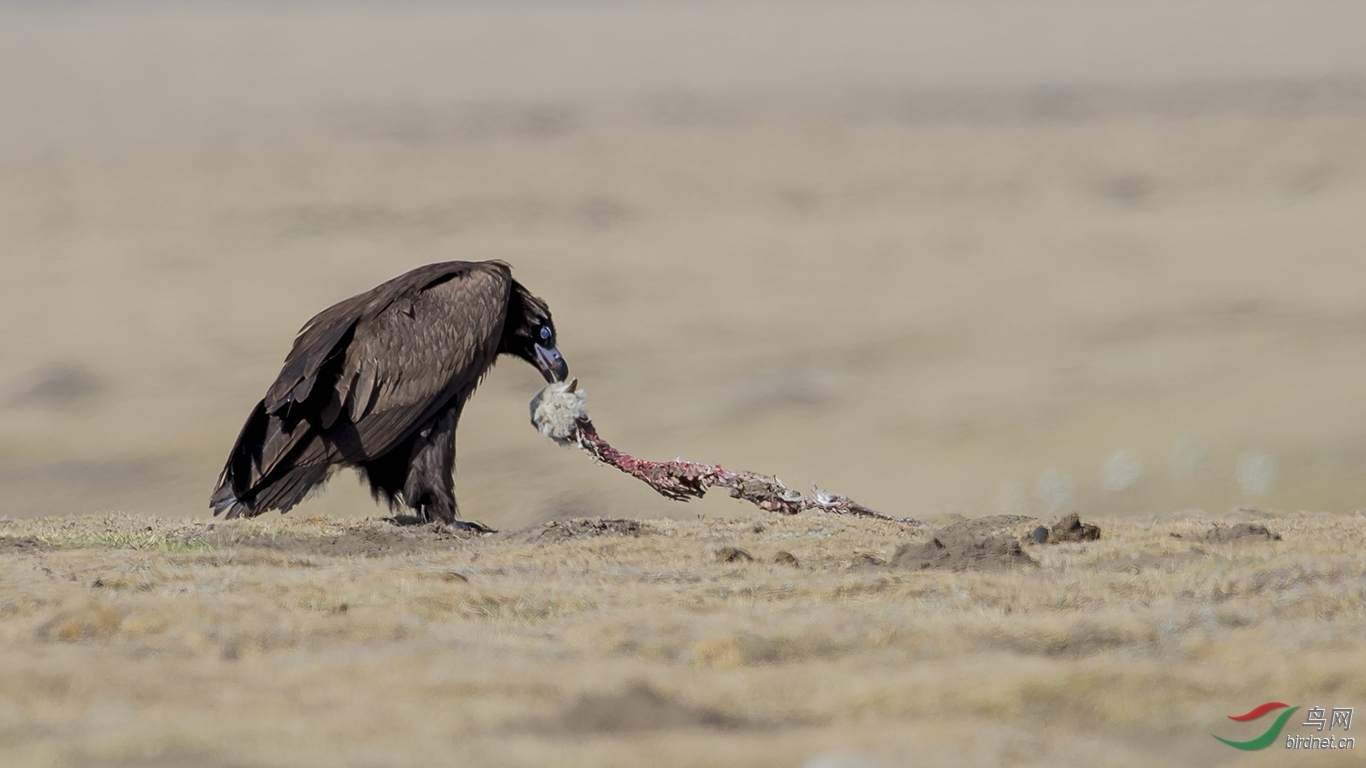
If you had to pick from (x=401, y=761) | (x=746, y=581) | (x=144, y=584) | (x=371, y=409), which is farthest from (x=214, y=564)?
(x=401, y=761)

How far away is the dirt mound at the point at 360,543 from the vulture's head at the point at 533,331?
2294mm

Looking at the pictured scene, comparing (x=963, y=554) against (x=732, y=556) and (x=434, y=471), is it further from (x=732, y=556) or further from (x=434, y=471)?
(x=434, y=471)

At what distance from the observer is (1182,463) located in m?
46.3

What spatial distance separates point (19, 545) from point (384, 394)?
3.26m

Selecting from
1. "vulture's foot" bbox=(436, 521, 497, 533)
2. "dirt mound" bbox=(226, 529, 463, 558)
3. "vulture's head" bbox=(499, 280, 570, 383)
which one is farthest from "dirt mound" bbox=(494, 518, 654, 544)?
"vulture's head" bbox=(499, 280, 570, 383)

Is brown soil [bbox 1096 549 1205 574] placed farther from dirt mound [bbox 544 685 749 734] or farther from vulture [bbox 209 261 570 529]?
vulture [bbox 209 261 570 529]

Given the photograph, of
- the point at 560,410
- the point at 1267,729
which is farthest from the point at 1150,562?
the point at 560,410

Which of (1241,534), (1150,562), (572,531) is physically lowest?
(1150,562)

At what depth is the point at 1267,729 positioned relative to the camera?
18.5 ft

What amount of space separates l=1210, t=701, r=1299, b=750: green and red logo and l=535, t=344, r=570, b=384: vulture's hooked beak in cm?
970

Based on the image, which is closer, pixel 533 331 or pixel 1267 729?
pixel 1267 729

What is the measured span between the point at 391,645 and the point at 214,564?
4161mm

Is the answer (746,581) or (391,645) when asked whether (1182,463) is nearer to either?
(746,581)

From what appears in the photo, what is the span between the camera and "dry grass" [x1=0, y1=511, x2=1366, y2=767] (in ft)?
17.3
